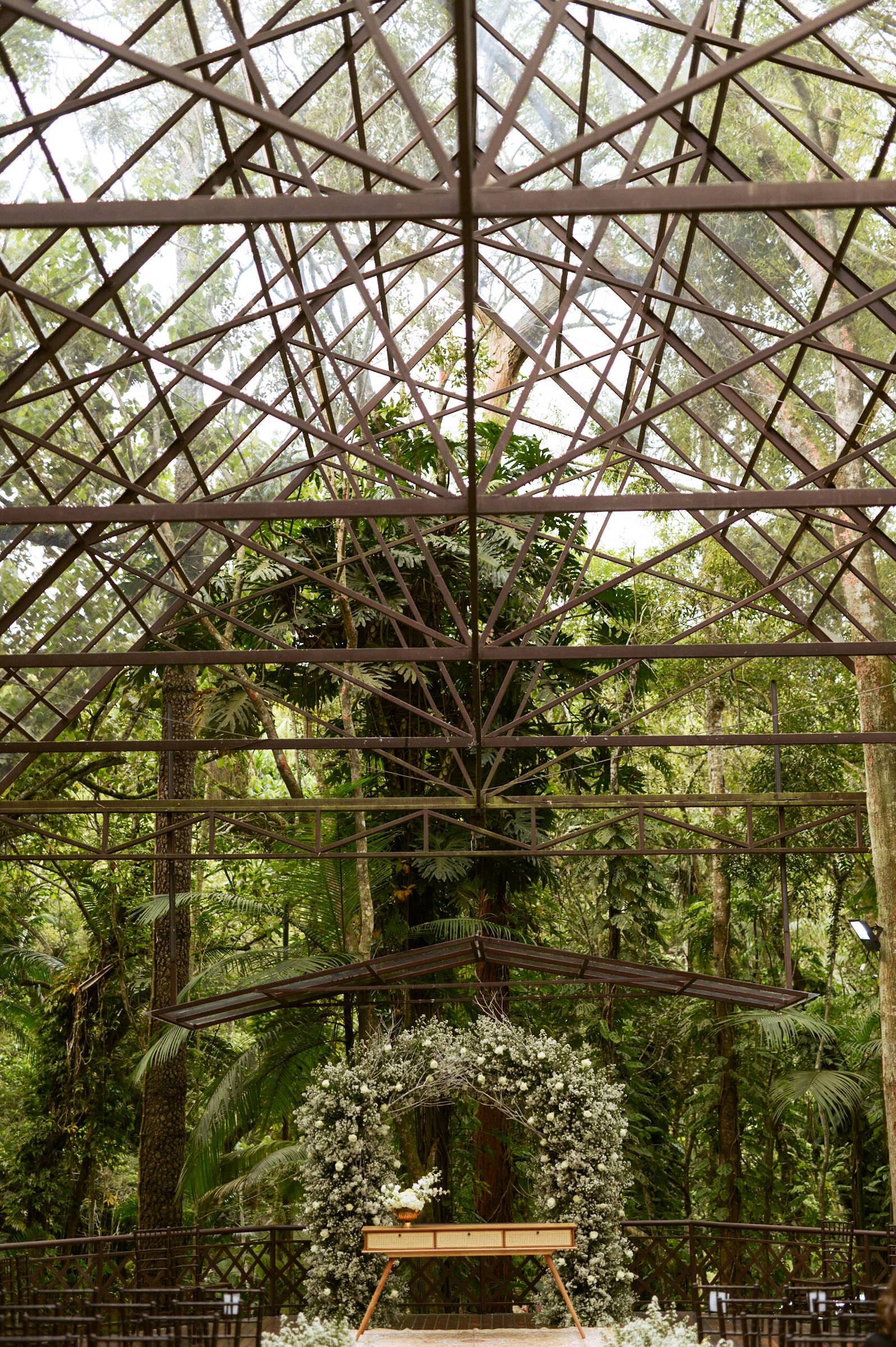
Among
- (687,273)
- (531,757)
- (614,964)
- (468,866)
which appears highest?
(687,273)

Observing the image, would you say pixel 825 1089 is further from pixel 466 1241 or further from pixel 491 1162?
pixel 466 1241

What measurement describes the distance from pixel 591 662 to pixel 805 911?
592 cm

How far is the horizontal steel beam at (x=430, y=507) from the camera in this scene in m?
8.12

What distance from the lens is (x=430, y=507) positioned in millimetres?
8117

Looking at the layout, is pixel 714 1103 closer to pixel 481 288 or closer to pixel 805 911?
pixel 805 911

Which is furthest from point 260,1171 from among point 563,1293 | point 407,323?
point 407,323

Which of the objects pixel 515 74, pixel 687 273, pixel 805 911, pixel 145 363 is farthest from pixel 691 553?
pixel 145 363

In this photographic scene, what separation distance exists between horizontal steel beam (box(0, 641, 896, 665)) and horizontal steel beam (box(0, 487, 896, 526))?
1.84 m

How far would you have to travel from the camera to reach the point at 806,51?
10.3 meters

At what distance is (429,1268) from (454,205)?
11.4m

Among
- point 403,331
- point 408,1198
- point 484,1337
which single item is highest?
point 403,331

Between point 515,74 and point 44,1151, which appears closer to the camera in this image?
point 515,74

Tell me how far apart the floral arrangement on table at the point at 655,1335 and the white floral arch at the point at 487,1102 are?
256 cm

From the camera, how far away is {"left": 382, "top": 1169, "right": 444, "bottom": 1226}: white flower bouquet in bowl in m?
11.1
